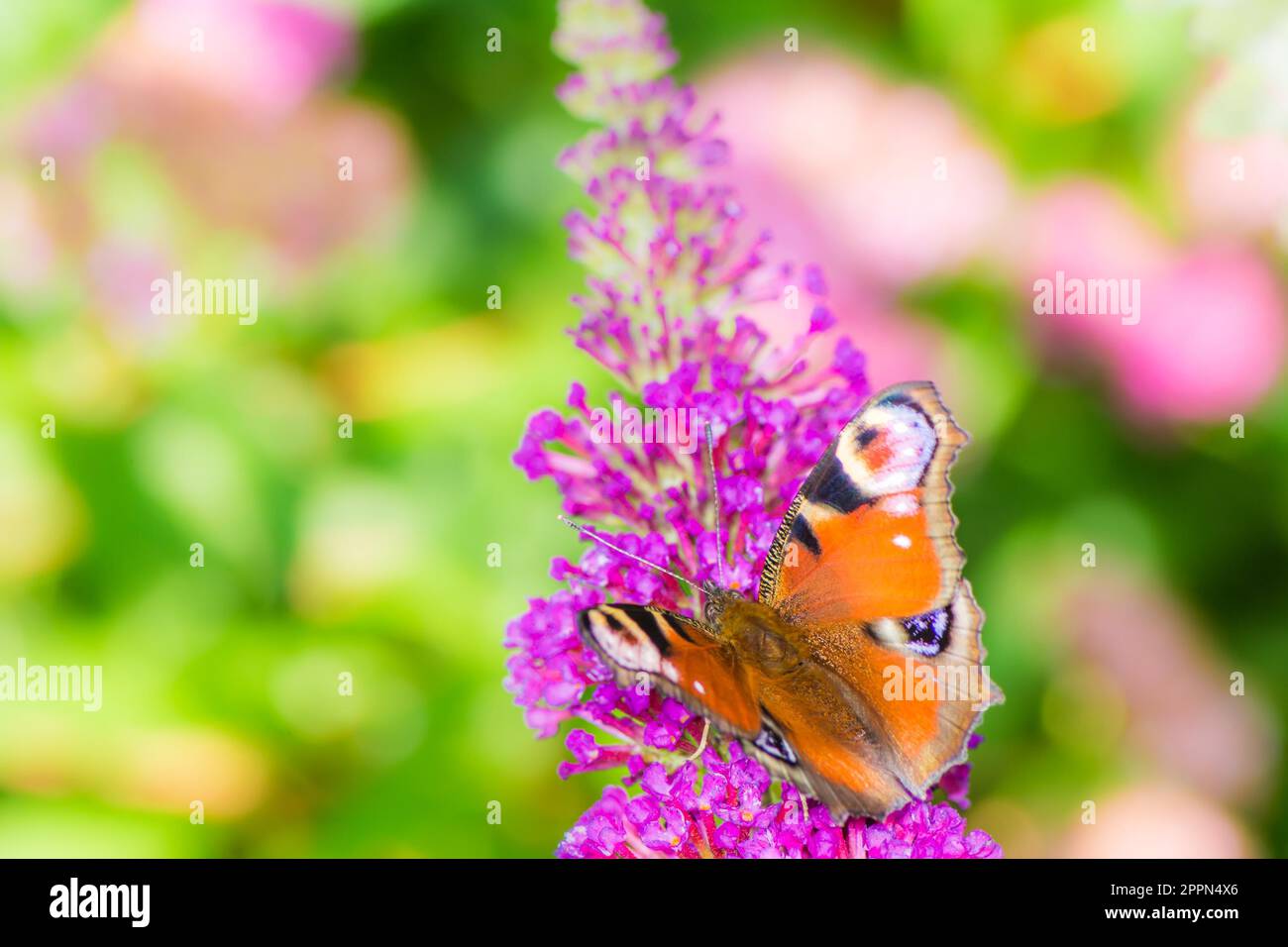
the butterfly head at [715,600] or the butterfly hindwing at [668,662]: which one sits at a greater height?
the butterfly head at [715,600]

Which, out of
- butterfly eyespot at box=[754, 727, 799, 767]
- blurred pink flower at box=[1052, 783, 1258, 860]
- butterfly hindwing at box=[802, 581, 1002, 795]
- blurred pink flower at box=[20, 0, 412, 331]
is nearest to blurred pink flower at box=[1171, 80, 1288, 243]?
blurred pink flower at box=[1052, 783, 1258, 860]

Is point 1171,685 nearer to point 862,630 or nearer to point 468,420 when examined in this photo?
point 862,630

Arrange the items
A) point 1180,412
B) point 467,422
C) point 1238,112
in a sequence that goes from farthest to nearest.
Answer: point 467,422
point 1180,412
point 1238,112

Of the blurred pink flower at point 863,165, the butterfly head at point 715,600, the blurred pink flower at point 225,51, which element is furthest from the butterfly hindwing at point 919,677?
the blurred pink flower at point 225,51

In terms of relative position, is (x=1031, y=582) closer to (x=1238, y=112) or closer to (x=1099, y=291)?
(x=1099, y=291)

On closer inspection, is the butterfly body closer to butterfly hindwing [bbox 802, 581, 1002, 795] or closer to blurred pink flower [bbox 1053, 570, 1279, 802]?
butterfly hindwing [bbox 802, 581, 1002, 795]

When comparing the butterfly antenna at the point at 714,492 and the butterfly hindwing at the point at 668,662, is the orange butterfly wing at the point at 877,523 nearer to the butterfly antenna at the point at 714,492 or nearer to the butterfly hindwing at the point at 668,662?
the butterfly antenna at the point at 714,492

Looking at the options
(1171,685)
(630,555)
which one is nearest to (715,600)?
(630,555)
